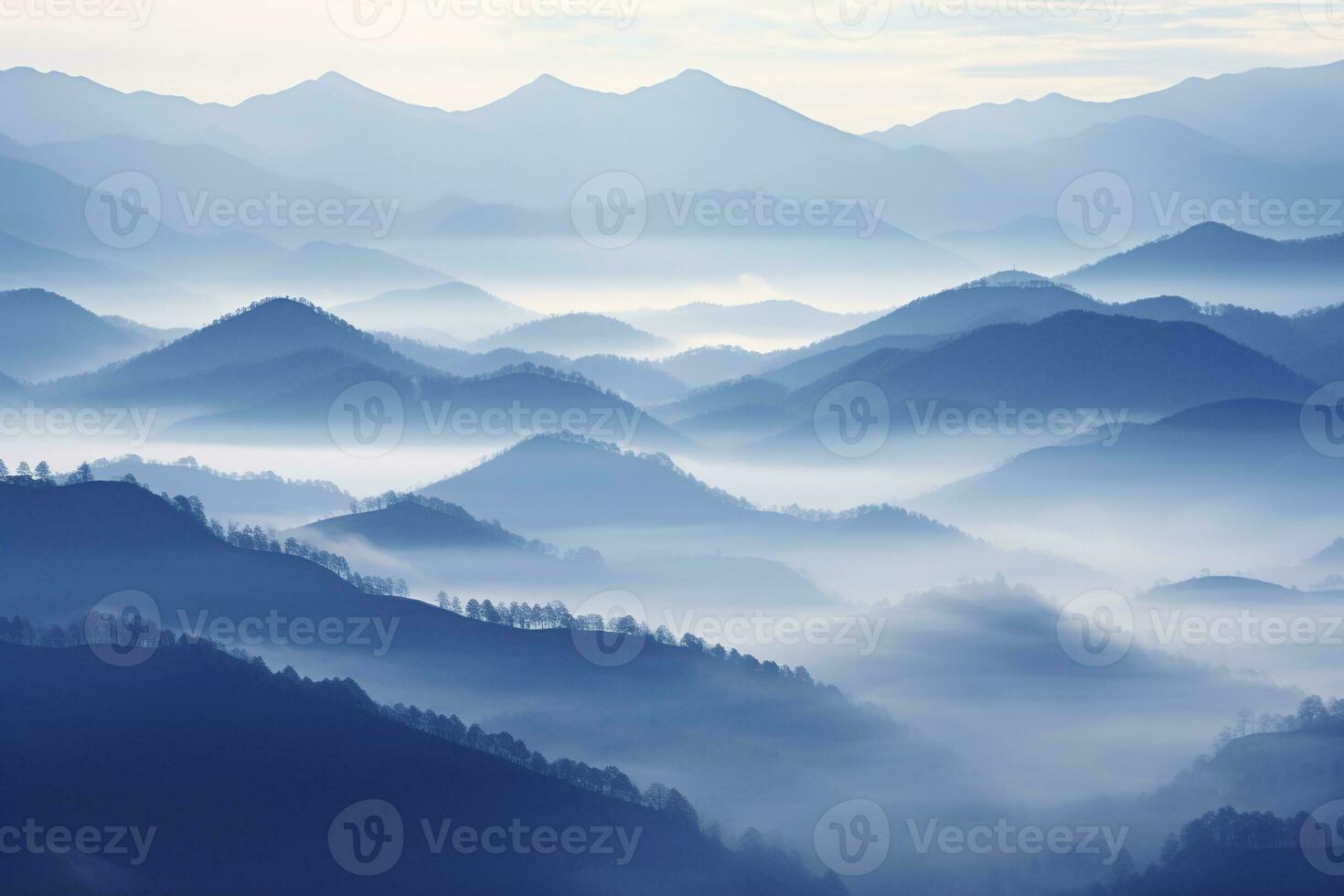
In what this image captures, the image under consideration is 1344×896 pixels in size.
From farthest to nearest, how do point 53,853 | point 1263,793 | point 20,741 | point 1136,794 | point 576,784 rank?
point 1136,794, point 1263,793, point 576,784, point 20,741, point 53,853

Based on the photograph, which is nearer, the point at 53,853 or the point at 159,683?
the point at 53,853

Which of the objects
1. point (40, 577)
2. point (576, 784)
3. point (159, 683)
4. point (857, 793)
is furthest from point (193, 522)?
point (857, 793)

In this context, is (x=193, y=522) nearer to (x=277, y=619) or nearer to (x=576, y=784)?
(x=277, y=619)

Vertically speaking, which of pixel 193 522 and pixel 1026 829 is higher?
pixel 193 522

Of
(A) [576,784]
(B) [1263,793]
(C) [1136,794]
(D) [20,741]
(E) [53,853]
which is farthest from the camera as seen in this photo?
(C) [1136,794]
